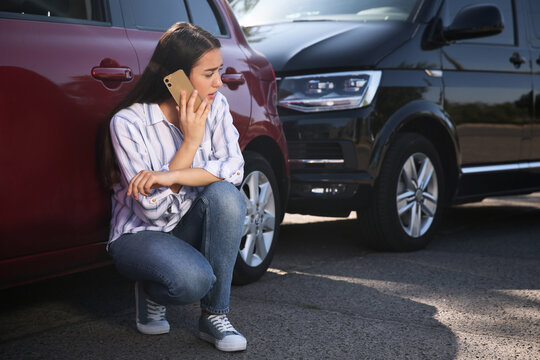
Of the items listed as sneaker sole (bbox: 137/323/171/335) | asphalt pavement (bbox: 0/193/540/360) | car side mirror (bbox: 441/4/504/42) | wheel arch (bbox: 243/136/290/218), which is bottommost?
asphalt pavement (bbox: 0/193/540/360)

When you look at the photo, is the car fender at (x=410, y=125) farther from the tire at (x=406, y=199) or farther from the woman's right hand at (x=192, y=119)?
the woman's right hand at (x=192, y=119)

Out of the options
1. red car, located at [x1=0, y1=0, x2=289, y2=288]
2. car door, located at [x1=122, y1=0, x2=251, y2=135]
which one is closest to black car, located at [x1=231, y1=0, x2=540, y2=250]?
car door, located at [x1=122, y1=0, x2=251, y2=135]

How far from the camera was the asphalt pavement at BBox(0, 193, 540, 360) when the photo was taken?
3.07m

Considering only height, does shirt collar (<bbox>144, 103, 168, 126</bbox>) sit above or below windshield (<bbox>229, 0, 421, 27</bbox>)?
below

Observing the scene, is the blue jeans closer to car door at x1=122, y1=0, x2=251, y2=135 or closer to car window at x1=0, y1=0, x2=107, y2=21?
car door at x1=122, y1=0, x2=251, y2=135

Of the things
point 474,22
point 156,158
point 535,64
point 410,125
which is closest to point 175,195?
point 156,158

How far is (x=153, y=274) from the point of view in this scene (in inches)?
113

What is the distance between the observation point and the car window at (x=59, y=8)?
2.97 m

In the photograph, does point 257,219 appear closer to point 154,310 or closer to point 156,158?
point 154,310

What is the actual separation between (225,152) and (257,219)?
103 cm

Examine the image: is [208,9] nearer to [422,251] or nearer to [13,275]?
[13,275]

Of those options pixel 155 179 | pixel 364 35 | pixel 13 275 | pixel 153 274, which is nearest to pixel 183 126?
pixel 155 179

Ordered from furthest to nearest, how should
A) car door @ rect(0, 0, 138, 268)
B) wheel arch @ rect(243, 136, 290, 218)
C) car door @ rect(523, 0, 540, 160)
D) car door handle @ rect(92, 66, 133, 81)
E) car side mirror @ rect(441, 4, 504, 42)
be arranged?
1. car door @ rect(523, 0, 540, 160)
2. car side mirror @ rect(441, 4, 504, 42)
3. wheel arch @ rect(243, 136, 290, 218)
4. car door handle @ rect(92, 66, 133, 81)
5. car door @ rect(0, 0, 138, 268)

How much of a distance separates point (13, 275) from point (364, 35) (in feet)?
9.61
